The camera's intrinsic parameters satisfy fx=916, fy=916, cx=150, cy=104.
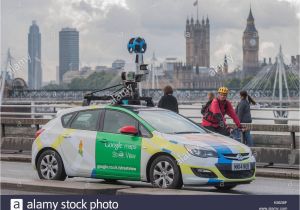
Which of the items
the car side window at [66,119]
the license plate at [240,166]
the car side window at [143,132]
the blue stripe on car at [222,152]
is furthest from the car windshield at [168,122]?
the car side window at [66,119]

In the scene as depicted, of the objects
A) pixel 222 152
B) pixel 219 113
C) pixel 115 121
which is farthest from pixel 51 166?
pixel 219 113

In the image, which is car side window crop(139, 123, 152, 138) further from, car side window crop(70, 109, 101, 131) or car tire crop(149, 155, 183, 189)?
car side window crop(70, 109, 101, 131)

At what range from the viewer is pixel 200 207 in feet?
37.2

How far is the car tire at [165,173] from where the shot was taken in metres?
13.4

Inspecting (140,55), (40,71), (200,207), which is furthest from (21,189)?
(40,71)

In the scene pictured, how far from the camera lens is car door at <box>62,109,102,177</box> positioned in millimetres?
14516

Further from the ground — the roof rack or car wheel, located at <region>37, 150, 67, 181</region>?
the roof rack

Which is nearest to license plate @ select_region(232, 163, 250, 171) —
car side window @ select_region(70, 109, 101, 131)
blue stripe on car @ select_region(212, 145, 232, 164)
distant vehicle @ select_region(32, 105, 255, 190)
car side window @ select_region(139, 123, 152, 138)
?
distant vehicle @ select_region(32, 105, 255, 190)

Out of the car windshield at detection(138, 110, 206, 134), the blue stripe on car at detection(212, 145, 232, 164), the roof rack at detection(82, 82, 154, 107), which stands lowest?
Result: the blue stripe on car at detection(212, 145, 232, 164)

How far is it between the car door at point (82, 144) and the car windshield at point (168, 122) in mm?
869

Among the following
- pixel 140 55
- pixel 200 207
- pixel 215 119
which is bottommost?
pixel 200 207

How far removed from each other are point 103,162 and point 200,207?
129 inches

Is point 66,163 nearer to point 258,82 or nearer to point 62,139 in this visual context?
point 62,139

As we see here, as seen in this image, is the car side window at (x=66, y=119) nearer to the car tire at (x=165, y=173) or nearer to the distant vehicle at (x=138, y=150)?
the distant vehicle at (x=138, y=150)
